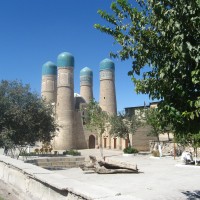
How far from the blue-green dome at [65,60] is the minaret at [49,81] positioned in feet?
13.4

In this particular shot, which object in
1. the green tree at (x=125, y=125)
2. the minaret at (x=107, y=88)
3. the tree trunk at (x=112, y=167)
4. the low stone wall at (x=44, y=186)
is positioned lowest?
the tree trunk at (x=112, y=167)

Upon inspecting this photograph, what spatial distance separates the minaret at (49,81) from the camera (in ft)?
168

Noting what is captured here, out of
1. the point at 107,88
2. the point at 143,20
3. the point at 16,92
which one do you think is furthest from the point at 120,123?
the point at 143,20

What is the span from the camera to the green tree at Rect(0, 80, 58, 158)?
49.0 feet

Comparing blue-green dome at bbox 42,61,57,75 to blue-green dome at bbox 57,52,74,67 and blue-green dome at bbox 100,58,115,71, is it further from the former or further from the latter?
blue-green dome at bbox 100,58,115,71

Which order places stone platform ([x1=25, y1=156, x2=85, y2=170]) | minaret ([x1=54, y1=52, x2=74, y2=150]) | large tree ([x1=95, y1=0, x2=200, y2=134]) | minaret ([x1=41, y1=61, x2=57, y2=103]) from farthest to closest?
1. minaret ([x1=41, y1=61, x2=57, y2=103])
2. minaret ([x1=54, y1=52, x2=74, y2=150])
3. stone platform ([x1=25, y1=156, x2=85, y2=170])
4. large tree ([x1=95, y1=0, x2=200, y2=134])

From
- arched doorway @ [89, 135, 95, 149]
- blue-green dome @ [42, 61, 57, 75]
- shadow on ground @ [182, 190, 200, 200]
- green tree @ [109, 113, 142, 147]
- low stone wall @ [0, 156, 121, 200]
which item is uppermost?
blue-green dome @ [42, 61, 57, 75]

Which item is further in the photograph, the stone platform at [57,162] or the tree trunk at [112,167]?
the stone platform at [57,162]

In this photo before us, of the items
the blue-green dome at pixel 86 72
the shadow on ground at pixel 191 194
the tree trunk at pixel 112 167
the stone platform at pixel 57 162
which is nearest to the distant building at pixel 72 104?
the blue-green dome at pixel 86 72

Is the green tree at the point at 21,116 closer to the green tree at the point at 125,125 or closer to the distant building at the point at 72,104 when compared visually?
Result: the green tree at the point at 125,125

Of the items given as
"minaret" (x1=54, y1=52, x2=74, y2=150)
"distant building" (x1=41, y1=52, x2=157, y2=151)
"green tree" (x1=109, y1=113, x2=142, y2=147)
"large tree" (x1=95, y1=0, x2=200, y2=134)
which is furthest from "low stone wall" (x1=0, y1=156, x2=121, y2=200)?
"minaret" (x1=54, y1=52, x2=74, y2=150)

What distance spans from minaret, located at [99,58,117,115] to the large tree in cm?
4409

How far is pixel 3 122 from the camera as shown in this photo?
14945mm

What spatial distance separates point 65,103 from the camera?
4591 cm
